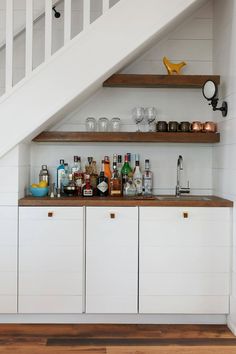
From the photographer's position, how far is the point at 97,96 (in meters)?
3.31

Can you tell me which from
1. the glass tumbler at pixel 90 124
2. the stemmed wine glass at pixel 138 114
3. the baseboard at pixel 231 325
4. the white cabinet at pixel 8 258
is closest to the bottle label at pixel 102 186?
the glass tumbler at pixel 90 124

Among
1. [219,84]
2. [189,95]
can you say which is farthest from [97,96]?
[219,84]

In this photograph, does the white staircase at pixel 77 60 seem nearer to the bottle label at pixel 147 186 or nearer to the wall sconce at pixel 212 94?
the wall sconce at pixel 212 94

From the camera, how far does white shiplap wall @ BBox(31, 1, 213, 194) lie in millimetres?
3316

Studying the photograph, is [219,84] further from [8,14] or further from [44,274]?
[44,274]

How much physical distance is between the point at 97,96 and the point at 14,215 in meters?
1.16

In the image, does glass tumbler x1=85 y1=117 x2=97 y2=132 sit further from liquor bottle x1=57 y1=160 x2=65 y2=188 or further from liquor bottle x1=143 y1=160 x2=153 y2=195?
liquor bottle x1=143 y1=160 x2=153 y2=195

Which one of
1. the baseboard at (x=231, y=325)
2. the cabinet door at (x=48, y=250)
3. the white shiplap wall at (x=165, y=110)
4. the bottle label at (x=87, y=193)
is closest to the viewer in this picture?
the baseboard at (x=231, y=325)

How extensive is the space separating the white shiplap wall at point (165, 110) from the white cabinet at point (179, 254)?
0.57 meters

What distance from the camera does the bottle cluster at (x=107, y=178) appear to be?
10.3 feet

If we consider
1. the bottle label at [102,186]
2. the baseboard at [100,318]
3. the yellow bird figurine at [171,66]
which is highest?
the yellow bird figurine at [171,66]

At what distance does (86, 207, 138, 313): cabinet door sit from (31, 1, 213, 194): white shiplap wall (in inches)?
25.6

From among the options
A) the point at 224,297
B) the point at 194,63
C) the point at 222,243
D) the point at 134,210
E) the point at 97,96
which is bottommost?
the point at 224,297

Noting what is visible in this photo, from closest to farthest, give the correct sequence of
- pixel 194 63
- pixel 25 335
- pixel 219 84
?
pixel 25 335 → pixel 219 84 → pixel 194 63
